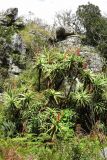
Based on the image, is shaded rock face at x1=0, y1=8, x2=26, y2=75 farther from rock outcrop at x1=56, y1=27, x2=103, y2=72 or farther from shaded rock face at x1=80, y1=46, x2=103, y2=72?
shaded rock face at x1=80, y1=46, x2=103, y2=72

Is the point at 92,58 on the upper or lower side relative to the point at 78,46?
lower

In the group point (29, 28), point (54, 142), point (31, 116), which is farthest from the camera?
point (29, 28)

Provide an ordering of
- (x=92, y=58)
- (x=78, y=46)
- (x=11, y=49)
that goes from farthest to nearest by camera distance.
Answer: (x=78, y=46), (x=92, y=58), (x=11, y=49)

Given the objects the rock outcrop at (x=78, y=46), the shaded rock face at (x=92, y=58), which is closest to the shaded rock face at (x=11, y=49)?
the rock outcrop at (x=78, y=46)

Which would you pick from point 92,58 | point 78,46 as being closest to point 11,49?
point 78,46

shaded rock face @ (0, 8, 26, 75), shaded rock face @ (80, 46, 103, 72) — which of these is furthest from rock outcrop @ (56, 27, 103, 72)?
shaded rock face @ (0, 8, 26, 75)

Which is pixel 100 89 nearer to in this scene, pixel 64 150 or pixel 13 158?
pixel 64 150

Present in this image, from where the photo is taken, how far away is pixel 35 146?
16.6 metres

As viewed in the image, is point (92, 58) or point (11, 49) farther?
point (92, 58)

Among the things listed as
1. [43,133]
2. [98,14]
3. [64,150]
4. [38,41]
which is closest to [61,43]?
[38,41]

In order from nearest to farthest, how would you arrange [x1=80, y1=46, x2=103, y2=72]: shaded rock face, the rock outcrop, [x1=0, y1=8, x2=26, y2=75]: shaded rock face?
1. [x1=0, y1=8, x2=26, y2=75]: shaded rock face
2. [x1=80, y1=46, x2=103, y2=72]: shaded rock face
3. the rock outcrop

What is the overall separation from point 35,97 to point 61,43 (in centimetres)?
1378

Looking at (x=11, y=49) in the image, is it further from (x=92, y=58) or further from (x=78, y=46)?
(x=92, y=58)

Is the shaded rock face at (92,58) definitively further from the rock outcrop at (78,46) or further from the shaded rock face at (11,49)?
the shaded rock face at (11,49)
